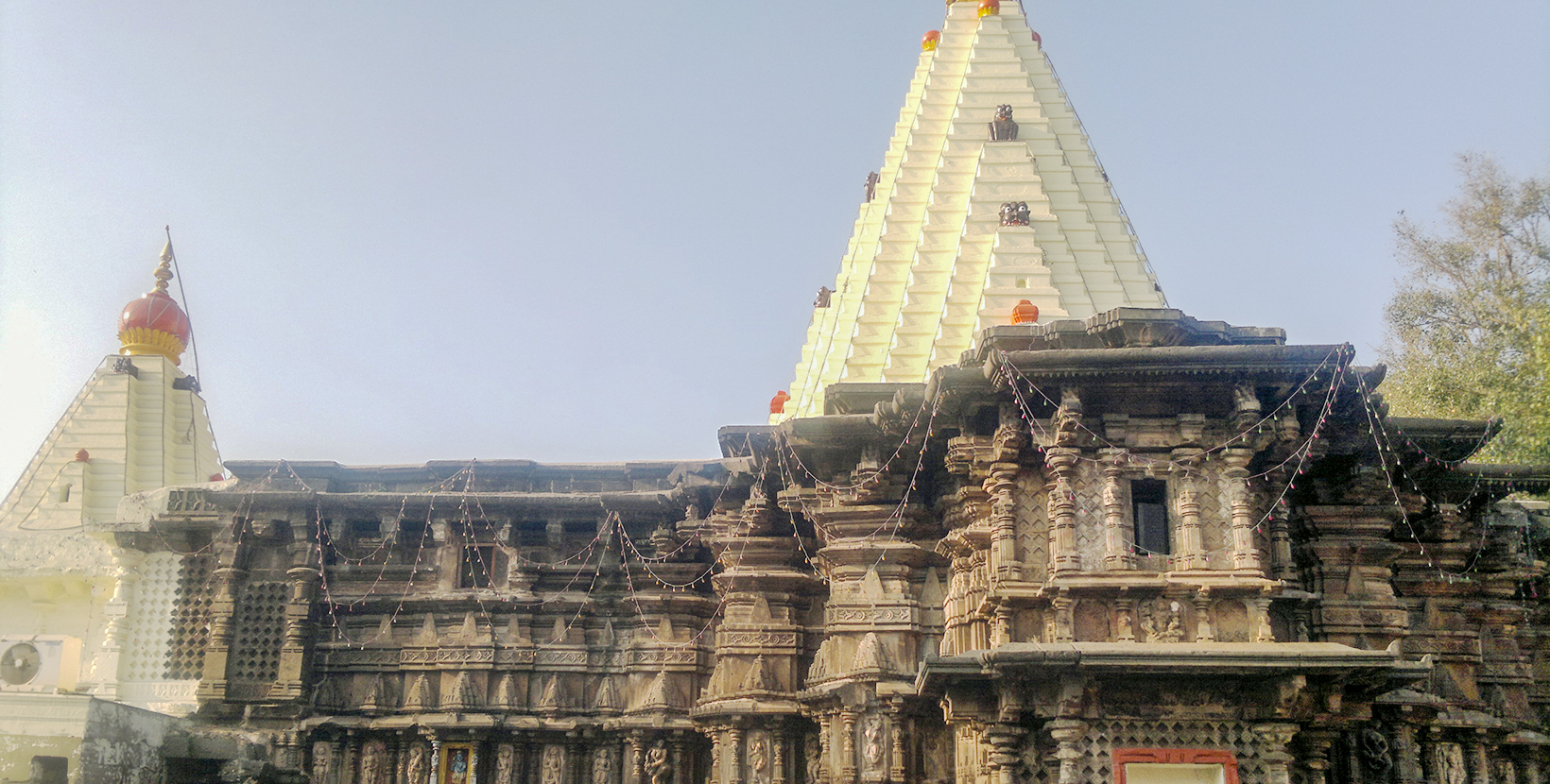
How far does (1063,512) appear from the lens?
1323 centimetres

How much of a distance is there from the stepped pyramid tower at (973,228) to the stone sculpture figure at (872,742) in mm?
5304

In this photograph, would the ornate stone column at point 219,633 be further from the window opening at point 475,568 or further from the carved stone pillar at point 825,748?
the carved stone pillar at point 825,748

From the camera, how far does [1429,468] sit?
16125 millimetres

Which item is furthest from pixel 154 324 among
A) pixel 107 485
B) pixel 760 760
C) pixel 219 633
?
pixel 760 760

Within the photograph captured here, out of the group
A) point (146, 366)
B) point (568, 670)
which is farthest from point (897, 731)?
point (146, 366)

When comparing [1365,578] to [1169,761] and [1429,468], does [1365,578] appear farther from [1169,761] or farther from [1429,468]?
[1169,761]

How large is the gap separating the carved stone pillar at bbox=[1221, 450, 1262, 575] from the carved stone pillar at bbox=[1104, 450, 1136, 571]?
1041 mm

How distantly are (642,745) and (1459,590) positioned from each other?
1105cm

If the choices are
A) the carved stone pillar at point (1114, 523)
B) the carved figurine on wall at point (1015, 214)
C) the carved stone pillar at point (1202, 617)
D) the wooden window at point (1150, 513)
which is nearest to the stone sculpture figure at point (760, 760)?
the carved stone pillar at point (1114, 523)

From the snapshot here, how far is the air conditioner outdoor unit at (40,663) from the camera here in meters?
15.5

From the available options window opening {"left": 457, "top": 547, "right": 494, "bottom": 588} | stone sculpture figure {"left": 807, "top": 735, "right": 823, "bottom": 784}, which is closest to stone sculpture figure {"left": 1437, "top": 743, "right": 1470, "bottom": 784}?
stone sculpture figure {"left": 807, "top": 735, "right": 823, "bottom": 784}

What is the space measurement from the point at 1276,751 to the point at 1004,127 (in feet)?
35.7

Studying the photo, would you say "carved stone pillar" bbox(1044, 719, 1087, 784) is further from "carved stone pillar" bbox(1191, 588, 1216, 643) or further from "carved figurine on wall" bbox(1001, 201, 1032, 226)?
"carved figurine on wall" bbox(1001, 201, 1032, 226)

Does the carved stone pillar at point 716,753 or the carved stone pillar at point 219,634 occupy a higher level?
the carved stone pillar at point 219,634
